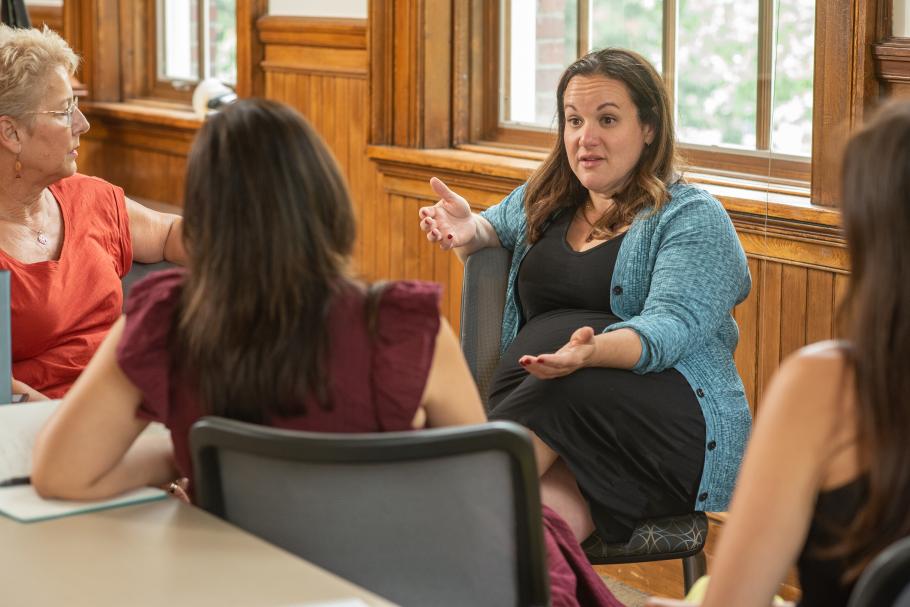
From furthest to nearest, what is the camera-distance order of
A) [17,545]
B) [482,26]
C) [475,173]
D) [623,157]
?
[482,26] < [475,173] < [623,157] < [17,545]

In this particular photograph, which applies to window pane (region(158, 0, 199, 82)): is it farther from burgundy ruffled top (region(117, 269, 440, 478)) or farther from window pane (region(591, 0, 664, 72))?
burgundy ruffled top (region(117, 269, 440, 478))

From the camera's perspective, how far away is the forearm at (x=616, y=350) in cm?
215

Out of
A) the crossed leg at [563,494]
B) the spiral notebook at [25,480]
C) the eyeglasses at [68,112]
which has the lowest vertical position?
the crossed leg at [563,494]

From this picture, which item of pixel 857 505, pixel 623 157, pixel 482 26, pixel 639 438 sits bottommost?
pixel 639 438

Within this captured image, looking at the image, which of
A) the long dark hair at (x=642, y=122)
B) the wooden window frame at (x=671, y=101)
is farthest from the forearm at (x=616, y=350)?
the wooden window frame at (x=671, y=101)

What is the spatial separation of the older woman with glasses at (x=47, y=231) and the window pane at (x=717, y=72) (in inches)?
62.3

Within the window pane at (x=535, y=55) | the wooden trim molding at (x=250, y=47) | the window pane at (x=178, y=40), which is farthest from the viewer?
the window pane at (x=178, y=40)

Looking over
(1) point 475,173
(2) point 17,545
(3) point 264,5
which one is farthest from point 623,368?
(3) point 264,5

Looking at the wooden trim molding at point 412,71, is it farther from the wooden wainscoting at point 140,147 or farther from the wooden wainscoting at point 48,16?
the wooden wainscoting at point 48,16

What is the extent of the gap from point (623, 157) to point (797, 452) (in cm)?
132

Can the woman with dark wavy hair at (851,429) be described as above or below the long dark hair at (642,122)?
below

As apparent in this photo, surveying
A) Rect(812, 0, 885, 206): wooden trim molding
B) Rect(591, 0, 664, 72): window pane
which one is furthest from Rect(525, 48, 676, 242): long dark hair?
Rect(591, 0, 664, 72): window pane

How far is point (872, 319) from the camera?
3.70 ft

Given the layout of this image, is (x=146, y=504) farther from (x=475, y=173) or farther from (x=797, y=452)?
(x=475, y=173)
